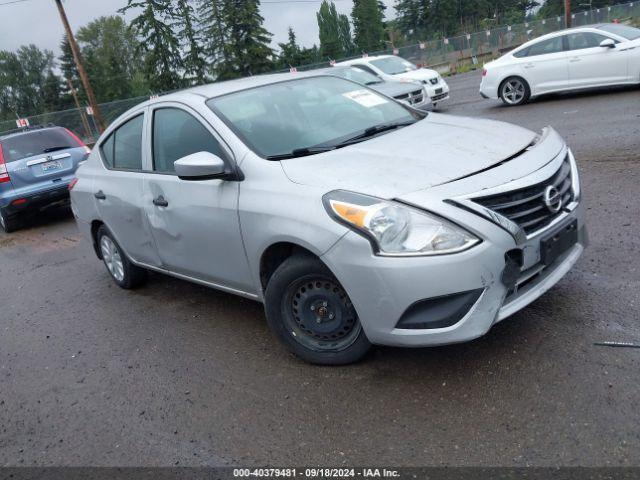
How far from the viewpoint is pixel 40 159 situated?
10.1m

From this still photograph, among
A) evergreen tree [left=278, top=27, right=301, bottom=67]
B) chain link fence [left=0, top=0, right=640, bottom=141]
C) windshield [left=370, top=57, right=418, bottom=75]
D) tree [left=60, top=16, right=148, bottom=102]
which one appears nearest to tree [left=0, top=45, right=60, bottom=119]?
tree [left=60, top=16, right=148, bottom=102]

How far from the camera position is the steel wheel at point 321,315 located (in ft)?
11.1

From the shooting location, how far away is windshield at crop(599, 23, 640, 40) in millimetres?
11590

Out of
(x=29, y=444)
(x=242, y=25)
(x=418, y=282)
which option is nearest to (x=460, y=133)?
(x=418, y=282)

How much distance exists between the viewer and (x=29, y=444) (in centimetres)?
345

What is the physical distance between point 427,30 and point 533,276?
104m

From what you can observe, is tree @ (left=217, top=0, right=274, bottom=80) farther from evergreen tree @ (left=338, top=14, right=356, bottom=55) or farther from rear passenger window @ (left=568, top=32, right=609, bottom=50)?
evergreen tree @ (left=338, top=14, right=356, bottom=55)

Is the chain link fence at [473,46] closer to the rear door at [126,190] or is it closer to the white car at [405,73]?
the white car at [405,73]

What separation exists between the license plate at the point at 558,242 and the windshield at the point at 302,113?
4.88 ft

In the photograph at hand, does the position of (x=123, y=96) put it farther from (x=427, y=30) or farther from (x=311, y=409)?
(x=311, y=409)

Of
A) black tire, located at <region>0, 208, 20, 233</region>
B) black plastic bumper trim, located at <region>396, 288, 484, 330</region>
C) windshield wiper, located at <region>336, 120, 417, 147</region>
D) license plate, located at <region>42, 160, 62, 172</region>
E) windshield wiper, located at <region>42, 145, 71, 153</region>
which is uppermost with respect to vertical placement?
windshield wiper, located at <region>336, 120, 417, 147</region>

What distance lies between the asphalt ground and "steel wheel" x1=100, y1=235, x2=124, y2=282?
559 millimetres

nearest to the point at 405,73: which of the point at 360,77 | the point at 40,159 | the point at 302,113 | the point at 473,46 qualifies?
the point at 360,77

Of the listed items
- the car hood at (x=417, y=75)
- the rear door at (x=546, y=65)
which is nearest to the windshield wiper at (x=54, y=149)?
the car hood at (x=417, y=75)
